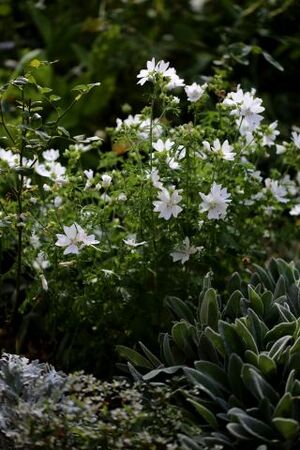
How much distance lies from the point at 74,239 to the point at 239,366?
606 millimetres

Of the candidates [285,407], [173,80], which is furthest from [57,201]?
[285,407]

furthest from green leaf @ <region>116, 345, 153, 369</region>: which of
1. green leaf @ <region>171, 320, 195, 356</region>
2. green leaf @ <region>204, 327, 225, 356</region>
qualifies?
green leaf @ <region>204, 327, 225, 356</region>

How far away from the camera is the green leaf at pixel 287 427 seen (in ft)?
5.88

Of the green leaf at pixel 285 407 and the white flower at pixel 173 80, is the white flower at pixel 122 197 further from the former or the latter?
the green leaf at pixel 285 407

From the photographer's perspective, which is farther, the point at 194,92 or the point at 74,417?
the point at 194,92

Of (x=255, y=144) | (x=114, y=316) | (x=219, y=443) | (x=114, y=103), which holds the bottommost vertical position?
(x=114, y=103)

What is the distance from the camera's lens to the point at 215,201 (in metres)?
2.33

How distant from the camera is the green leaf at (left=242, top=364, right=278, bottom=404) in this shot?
1925 millimetres

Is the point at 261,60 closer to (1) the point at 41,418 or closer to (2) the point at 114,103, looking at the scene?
(2) the point at 114,103

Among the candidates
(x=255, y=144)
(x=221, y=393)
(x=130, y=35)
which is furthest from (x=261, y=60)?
(x=221, y=393)

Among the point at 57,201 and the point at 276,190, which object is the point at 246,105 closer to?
the point at 276,190

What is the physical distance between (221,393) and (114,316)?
2.14 feet

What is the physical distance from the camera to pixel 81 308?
2.52 metres

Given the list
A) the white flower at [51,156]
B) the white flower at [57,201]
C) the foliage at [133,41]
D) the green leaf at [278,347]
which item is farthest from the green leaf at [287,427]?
the foliage at [133,41]
